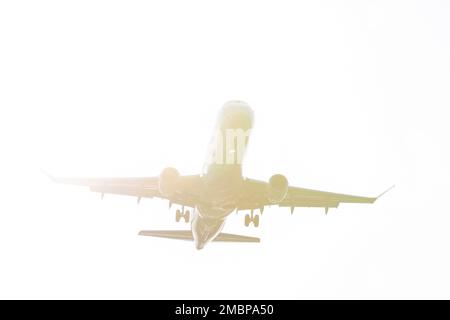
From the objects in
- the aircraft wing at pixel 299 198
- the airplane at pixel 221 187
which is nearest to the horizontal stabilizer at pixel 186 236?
the airplane at pixel 221 187

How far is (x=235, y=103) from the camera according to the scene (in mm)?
30062

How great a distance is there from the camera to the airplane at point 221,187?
3005 centimetres

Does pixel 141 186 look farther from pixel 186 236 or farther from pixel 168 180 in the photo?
pixel 186 236

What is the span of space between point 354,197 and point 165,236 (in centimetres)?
1274

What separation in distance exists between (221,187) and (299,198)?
844 cm

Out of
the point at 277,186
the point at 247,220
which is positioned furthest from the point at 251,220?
the point at 277,186

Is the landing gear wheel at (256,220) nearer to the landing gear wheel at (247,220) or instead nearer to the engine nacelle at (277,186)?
the landing gear wheel at (247,220)

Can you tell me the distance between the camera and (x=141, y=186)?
1367 inches

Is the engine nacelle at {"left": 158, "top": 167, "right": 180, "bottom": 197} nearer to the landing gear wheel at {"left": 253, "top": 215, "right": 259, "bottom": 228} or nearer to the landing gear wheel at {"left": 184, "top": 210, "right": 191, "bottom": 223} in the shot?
the landing gear wheel at {"left": 184, "top": 210, "right": 191, "bottom": 223}

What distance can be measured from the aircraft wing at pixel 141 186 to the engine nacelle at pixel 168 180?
0.52 meters

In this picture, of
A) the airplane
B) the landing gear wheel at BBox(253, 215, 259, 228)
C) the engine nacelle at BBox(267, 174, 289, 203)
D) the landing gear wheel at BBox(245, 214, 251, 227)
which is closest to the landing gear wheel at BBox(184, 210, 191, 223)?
the airplane

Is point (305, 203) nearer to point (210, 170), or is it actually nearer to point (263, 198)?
point (263, 198)

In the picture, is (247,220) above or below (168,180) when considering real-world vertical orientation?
below

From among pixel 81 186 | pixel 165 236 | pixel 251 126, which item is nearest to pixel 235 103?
pixel 251 126
